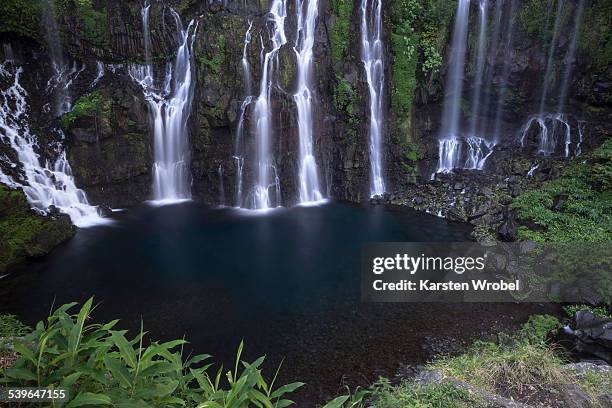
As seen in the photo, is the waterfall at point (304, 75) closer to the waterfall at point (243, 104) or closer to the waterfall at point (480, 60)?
the waterfall at point (243, 104)

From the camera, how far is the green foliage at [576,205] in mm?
12555

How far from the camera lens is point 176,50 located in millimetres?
18531

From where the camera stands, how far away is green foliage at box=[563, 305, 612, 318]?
32.2 ft

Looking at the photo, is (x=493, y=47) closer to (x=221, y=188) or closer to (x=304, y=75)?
(x=304, y=75)

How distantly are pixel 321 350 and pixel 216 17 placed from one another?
15489 mm

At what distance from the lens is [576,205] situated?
13.6m

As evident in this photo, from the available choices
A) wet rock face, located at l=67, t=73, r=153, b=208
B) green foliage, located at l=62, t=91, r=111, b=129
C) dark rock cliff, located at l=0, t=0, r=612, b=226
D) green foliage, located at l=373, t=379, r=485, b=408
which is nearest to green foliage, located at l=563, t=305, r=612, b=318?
green foliage, located at l=373, t=379, r=485, b=408

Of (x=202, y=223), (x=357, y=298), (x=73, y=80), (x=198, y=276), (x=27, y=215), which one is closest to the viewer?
(x=357, y=298)

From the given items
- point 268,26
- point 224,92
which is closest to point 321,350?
point 224,92

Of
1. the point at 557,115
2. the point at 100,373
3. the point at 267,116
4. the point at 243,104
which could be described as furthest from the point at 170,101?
the point at 557,115

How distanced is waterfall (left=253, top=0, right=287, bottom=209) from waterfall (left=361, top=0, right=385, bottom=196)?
388 cm

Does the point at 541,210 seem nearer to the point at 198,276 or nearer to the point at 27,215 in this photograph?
the point at 198,276

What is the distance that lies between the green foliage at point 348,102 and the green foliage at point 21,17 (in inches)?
517

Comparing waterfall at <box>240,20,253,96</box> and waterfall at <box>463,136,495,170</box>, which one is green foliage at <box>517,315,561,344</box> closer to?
waterfall at <box>463,136,495,170</box>
